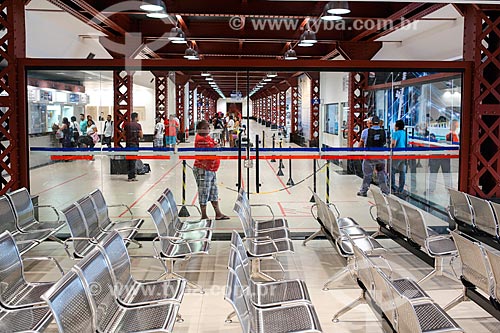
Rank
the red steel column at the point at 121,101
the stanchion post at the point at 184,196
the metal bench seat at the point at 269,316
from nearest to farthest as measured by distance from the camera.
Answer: the metal bench seat at the point at 269,316 < the red steel column at the point at 121,101 < the stanchion post at the point at 184,196

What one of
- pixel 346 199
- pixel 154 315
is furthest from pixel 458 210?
pixel 154 315

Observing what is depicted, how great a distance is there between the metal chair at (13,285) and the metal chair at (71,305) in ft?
2.42

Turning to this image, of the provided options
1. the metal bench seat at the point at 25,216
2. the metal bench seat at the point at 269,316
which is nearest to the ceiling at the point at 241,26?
the metal bench seat at the point at 25,216

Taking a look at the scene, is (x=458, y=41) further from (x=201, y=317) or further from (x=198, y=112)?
(x=201, y=317)

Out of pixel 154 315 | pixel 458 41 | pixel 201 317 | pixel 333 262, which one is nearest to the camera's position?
pixel 154 315

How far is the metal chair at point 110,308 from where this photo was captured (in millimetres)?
3271

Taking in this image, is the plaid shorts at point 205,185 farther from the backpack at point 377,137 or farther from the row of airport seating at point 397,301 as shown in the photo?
the row of airport seating at point 397,301

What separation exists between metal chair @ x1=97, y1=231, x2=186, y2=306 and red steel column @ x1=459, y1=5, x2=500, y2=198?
4.99m

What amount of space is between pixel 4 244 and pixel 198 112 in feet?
15.0

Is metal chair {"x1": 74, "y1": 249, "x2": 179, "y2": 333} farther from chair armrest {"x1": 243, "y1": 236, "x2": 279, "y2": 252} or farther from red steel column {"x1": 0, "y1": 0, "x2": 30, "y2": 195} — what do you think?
red steel column {"x1": 0, "y1": 0, "x2": 30, "y2": 195}

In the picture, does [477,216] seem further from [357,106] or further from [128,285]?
[128,285]

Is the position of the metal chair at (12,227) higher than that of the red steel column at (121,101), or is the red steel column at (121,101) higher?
the red steel column at (121,101)

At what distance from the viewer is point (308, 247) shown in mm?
7176

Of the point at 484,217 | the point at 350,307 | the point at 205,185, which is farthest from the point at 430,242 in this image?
the point at 205,185
